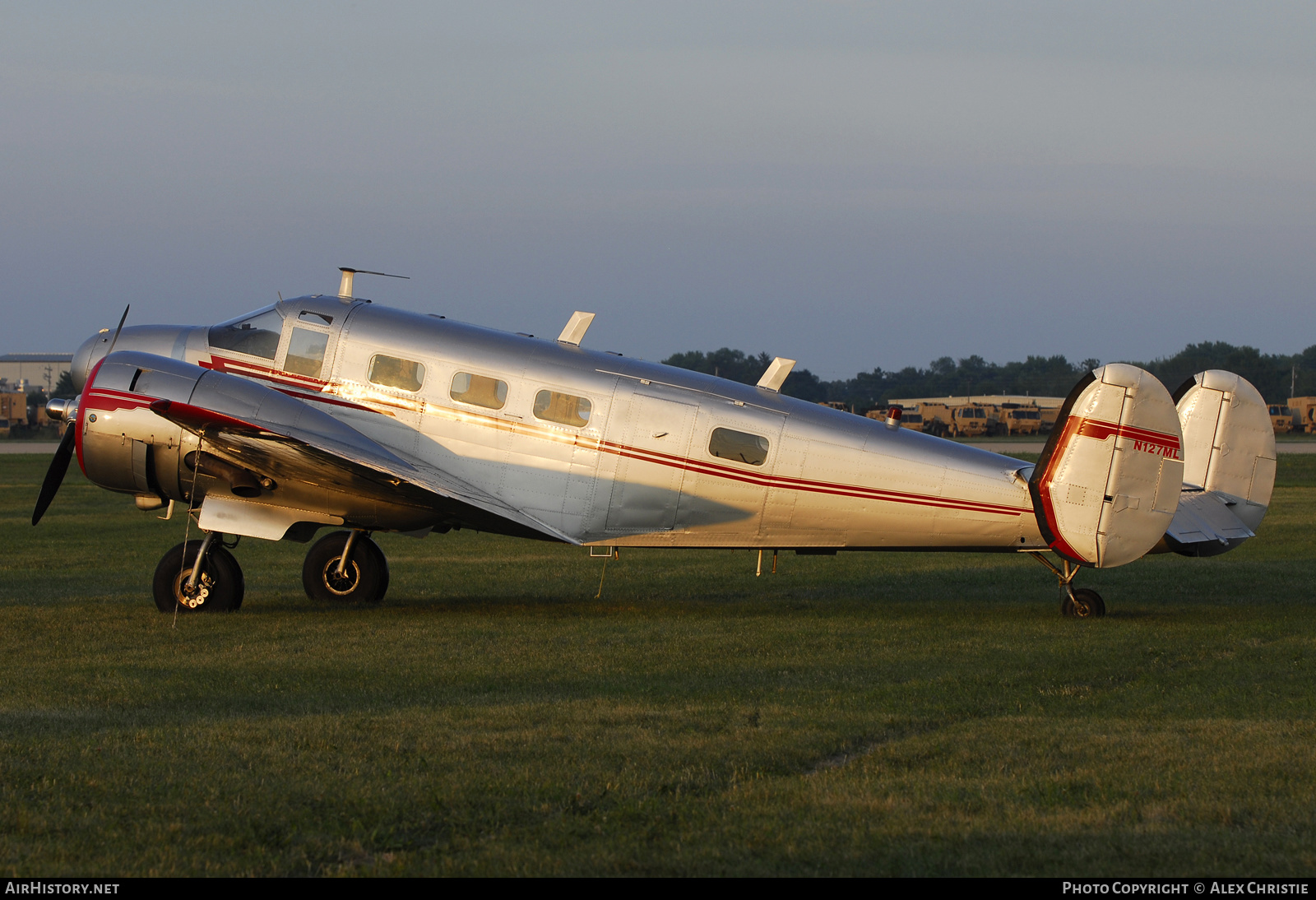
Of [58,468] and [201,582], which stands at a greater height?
[58,468]

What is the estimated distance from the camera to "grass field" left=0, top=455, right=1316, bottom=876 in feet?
17.5

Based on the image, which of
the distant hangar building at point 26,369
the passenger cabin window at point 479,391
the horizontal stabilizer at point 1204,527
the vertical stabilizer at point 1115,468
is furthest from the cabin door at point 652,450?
the distant hangar building at point 26,369

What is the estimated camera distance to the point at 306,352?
1366cm

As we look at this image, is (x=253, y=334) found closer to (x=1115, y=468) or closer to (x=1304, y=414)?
(x=1115, y=468)

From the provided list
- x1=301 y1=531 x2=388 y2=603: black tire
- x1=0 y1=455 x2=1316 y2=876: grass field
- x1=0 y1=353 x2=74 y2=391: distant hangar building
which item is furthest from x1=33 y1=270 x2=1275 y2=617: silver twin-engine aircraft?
x1=0 y1=353 x2=74 y2=391: distant hangar building

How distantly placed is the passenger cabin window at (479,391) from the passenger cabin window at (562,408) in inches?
16.5

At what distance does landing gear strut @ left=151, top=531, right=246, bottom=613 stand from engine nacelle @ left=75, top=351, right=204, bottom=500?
2.32 feet

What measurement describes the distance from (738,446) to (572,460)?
182 centimetres

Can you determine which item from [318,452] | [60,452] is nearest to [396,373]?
[318,452]

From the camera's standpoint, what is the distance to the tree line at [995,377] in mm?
94875

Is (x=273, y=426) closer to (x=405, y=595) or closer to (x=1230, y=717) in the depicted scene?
(x=405, y=595)

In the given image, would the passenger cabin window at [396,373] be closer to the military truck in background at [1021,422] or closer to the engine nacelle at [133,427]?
the engine nacelle at [133,427]

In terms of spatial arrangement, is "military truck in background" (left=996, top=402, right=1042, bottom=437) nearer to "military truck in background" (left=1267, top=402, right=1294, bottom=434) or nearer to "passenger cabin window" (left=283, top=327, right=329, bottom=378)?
"military truck in background" (left=1267, top=402, right=1294, bottom=434)

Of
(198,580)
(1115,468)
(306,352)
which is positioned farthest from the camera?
(306,352)
